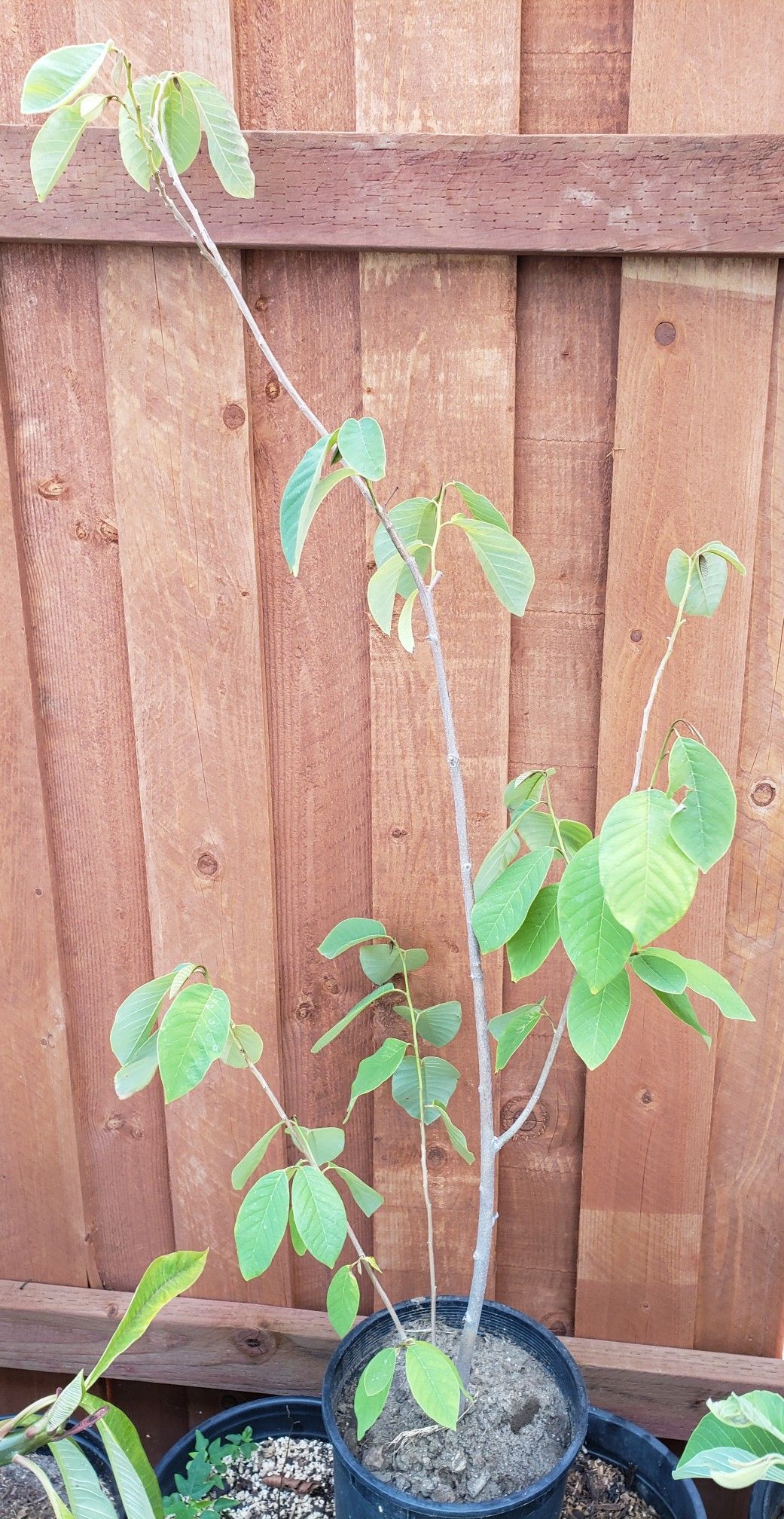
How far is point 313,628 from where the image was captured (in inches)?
48.6

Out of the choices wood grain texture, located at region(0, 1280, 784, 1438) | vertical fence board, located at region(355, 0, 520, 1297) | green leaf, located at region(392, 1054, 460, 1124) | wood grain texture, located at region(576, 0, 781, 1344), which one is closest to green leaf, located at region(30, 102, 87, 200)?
vertical fence board, located at region(355, 0, 520, 1297)

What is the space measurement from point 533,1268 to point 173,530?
3.58 ft

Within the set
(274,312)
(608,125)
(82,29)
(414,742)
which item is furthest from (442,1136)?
(82,29)

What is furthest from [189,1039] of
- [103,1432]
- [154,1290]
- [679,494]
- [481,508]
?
[679,494]

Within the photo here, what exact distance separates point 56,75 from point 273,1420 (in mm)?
1594

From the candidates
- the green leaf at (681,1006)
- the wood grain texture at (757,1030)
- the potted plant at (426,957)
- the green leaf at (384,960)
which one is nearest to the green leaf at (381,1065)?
the potted plant at (426,957)

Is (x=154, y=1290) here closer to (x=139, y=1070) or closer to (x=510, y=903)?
(x=139, y=1070)

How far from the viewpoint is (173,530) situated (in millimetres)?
1208

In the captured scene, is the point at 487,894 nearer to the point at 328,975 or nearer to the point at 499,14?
the point at 328,975

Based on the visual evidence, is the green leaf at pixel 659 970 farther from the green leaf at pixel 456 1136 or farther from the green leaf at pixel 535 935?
the green leaf at pixel 456 1136

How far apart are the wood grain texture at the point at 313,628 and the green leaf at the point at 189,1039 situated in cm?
45

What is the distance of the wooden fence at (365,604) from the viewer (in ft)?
3.42

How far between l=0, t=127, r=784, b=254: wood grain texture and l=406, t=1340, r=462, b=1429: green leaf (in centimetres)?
107

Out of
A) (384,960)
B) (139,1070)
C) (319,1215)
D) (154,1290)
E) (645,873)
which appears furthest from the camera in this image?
(384,960)
